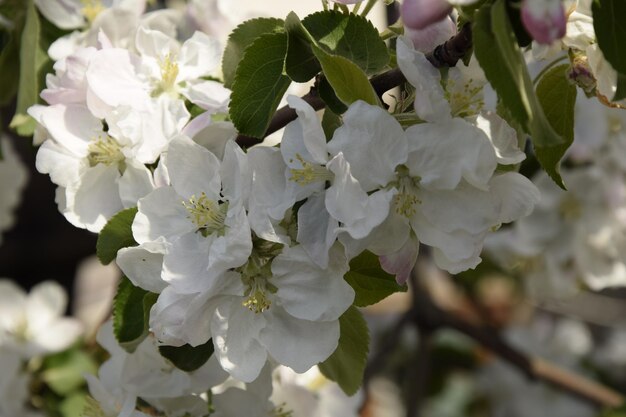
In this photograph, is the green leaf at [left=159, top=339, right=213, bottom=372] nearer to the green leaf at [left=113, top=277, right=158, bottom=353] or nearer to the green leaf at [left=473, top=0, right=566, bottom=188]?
the green leaf at [left=113, top=277, right=158, bottom=353]

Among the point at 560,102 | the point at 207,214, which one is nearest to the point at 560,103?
the point at 560,102

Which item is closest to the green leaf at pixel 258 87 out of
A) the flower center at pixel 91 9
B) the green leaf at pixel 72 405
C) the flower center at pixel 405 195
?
the flower center at pixel 405 195

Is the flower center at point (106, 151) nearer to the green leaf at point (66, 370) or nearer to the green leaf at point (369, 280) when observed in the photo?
the green leaf at point (369, 280)

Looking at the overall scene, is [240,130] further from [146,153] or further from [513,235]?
[513,235]

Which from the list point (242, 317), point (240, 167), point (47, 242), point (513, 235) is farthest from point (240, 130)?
A: point (47, 242)

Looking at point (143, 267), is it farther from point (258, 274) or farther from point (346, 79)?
point (346, 79)

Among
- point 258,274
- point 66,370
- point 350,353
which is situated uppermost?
point 258,274

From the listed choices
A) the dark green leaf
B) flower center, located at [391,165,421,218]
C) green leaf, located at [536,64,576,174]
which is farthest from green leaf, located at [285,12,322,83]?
green leaf, located at [536,64,576,174]
